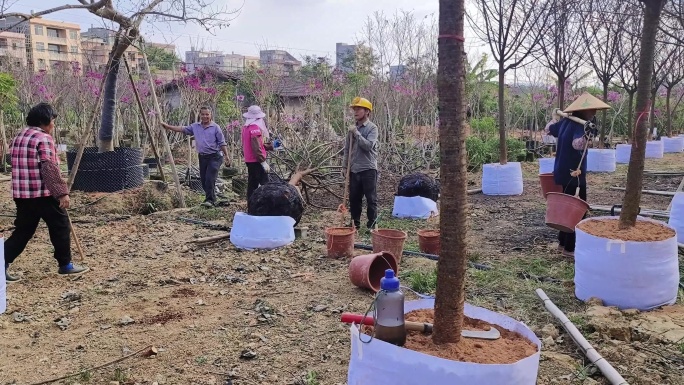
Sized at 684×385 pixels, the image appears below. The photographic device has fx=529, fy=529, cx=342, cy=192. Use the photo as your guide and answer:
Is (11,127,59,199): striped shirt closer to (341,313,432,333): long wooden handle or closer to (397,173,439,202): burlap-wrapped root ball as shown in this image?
(341,313,432,333): long wooden handle

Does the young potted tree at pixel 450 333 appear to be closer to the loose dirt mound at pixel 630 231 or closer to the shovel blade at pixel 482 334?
the shovel blade at pixel 482 334

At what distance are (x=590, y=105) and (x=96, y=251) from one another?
5205 millimetres

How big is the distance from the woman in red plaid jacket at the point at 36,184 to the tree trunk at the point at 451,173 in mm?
3716

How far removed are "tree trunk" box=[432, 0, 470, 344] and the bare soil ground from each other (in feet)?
3.31

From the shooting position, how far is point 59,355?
3221mm

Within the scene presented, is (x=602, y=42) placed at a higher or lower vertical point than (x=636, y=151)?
higher

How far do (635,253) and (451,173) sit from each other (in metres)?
2.29

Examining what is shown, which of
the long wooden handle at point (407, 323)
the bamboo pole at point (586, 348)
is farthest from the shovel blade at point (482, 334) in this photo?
the bamboo pole at point (586, 348)

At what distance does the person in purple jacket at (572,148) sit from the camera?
5.06 m

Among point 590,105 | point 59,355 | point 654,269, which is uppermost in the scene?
point 590,105

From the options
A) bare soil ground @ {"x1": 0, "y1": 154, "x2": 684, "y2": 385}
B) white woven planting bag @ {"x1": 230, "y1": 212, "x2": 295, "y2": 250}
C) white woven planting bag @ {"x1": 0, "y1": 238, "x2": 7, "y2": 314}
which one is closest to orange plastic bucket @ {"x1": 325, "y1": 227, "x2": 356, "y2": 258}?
bare soil ground @ {"x1": 0, "y1": 154, "x2": 684, "y2": 385}

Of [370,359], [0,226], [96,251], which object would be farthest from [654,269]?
[0,226]

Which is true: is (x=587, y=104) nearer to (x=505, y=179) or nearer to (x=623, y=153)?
(x=505, y=179)

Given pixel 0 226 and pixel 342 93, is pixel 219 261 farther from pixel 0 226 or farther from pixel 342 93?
pixel 342 93
